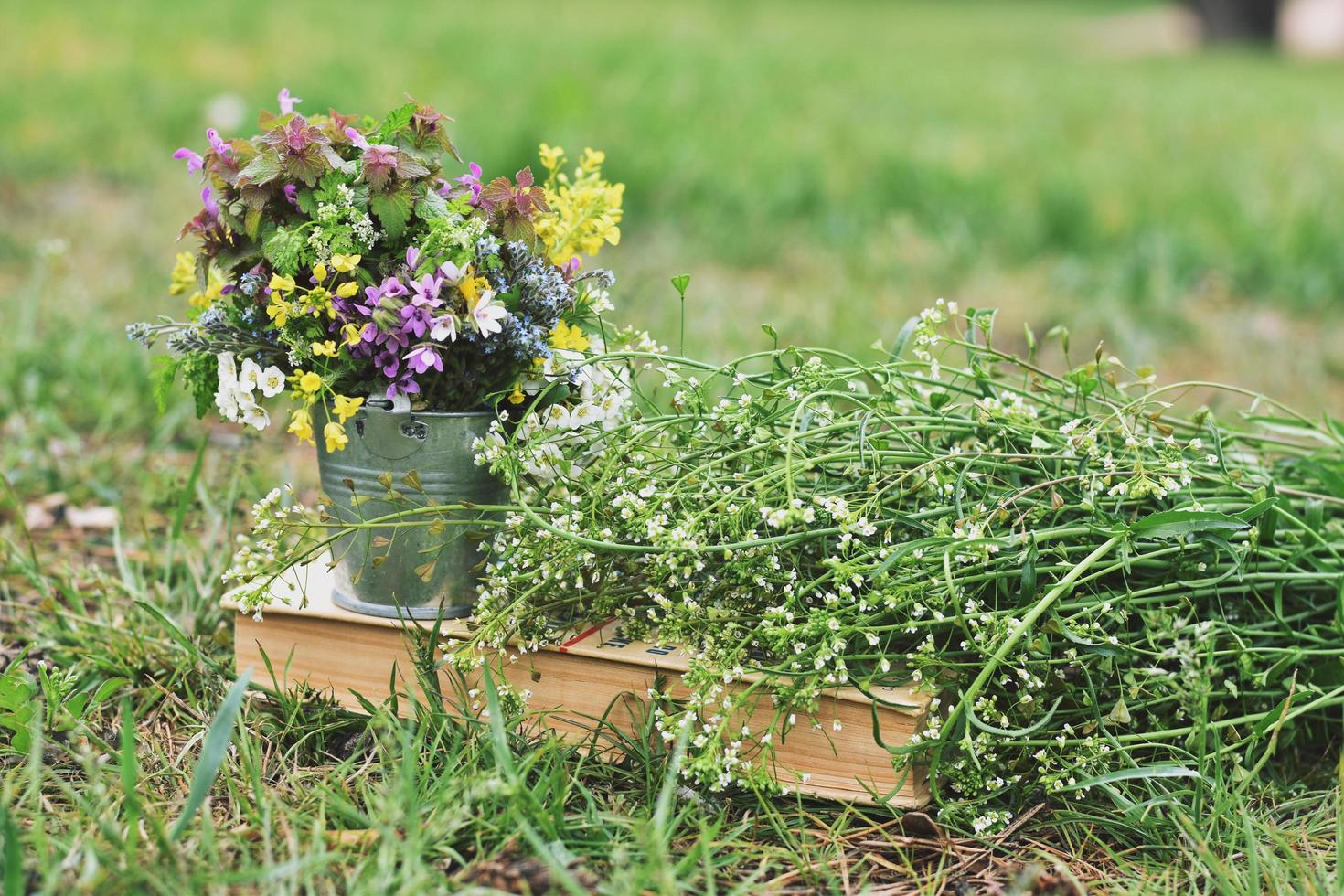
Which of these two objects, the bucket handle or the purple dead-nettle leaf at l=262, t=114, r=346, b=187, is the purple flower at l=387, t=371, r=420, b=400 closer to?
the bucket handle

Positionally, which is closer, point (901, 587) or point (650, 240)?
point (901, 587)

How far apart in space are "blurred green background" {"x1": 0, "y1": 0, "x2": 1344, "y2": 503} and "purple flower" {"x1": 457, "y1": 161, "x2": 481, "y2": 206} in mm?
1341

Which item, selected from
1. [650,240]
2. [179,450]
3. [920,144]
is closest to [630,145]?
[650,240]

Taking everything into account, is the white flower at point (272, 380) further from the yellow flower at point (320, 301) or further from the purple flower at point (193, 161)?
the purple flower at point (193, 161)

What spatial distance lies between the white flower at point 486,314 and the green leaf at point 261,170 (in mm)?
338

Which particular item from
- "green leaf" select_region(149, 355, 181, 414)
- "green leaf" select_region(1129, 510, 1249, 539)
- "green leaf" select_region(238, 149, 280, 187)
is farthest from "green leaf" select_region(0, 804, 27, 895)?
"green leaf" select_region(1129, 510, 1249, 539)

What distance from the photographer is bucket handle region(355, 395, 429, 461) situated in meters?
1.82

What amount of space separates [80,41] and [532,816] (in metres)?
7.95

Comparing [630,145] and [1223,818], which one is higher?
[630,145]

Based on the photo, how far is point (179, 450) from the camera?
314 cm

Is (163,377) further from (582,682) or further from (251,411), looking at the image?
(582,682)

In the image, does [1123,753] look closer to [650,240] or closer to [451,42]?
[650,240]

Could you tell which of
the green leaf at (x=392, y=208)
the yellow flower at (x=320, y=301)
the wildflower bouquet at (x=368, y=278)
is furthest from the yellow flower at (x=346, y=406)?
the green leaf at (x=392, y=208)

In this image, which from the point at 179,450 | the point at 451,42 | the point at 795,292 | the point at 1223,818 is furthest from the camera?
the point at 451,42
